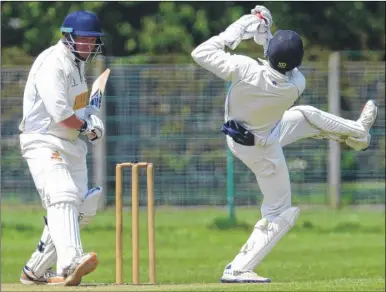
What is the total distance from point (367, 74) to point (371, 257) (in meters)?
3.31

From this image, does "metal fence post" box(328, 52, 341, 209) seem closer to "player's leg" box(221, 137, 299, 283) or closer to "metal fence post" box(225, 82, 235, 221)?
"metal fence post" box(225, 82, 235, 221)

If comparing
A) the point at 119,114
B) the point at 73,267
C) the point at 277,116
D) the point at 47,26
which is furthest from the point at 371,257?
the point at 47,26

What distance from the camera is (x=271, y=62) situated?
877 cm

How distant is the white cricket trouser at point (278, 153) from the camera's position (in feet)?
29.6

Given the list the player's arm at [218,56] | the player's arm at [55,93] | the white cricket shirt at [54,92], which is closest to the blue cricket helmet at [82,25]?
the white cricket shirt at [54,92]

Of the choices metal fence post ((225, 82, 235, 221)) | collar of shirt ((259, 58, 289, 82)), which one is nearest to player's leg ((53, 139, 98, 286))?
collar of shirt ((259, 58, 289, 82))

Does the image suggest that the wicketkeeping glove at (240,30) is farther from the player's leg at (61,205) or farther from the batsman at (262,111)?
the player's leg at (61,205)

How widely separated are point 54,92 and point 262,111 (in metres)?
1.33

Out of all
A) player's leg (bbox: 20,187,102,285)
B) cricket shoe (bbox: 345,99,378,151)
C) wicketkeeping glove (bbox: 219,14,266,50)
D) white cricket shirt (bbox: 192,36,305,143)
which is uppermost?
wicketkeeping glove (bbox: 219,14,266,50)

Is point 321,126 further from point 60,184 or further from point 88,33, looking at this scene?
point 60,184

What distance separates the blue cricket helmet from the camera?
28.6 feet

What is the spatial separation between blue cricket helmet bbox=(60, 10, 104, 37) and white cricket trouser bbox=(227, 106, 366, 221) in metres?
1.12

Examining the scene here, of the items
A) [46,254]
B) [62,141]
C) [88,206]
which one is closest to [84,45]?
[62,141]

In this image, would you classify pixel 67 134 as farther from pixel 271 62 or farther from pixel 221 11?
pixel 221 11
